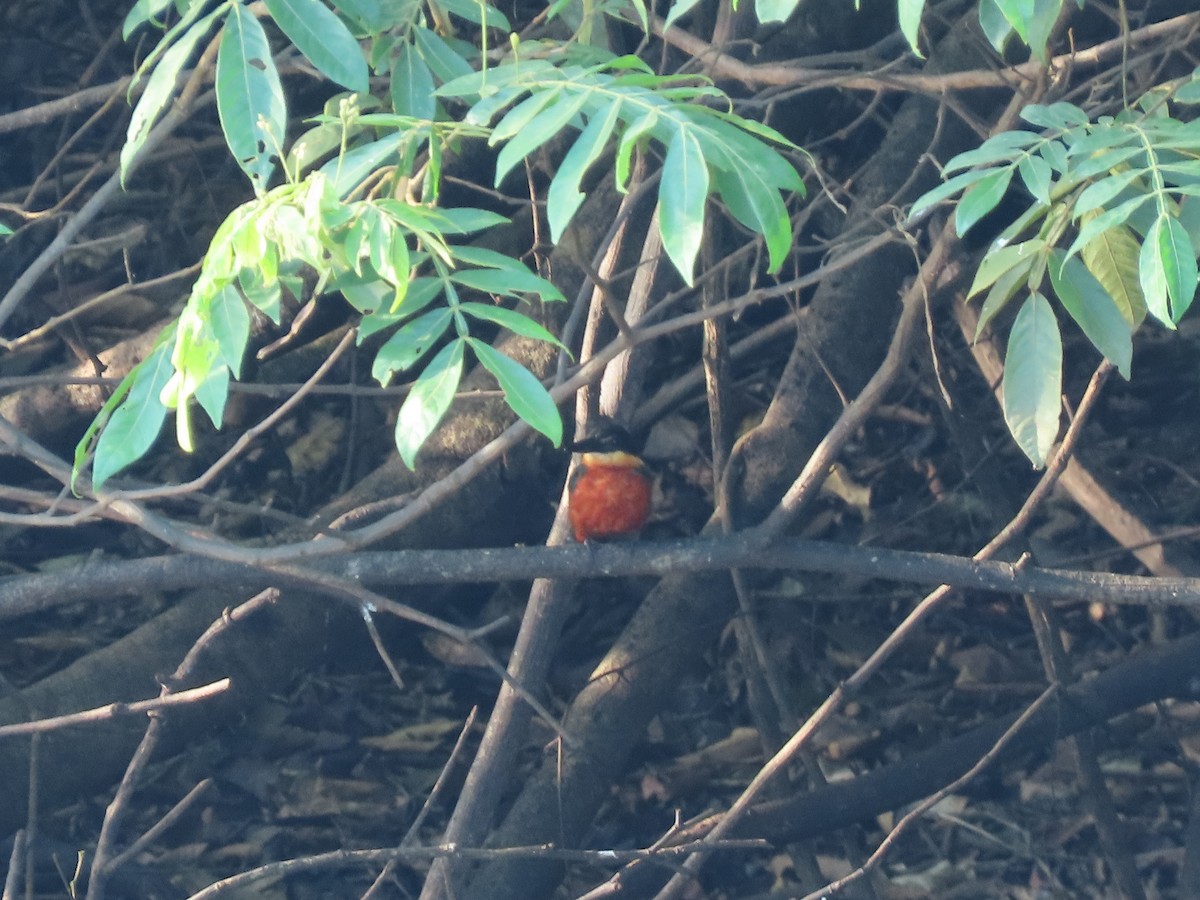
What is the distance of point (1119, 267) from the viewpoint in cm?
188

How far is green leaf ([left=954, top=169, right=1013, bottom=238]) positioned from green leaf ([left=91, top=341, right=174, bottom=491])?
1046mm

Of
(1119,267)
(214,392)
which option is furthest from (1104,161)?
(214,392)

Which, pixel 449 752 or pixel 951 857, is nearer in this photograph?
pixel 951 857

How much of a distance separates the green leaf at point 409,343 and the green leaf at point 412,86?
42cm

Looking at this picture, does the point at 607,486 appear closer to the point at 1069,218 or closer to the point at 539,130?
the point at 1069,218

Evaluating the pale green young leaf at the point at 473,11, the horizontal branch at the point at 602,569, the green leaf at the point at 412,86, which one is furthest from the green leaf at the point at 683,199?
the horizontal branch at the point at 602,569

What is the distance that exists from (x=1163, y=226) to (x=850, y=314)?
71.0 inches

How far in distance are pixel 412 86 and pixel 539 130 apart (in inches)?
26.1

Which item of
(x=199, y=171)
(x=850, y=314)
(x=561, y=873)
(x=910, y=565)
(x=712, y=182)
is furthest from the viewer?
(x=199, y=171)

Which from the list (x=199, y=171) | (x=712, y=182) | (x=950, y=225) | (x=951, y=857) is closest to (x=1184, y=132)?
(x=712, y=182)

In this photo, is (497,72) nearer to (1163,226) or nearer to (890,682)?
(1163,226)

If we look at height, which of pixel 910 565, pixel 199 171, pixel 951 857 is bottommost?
pixel 951 857

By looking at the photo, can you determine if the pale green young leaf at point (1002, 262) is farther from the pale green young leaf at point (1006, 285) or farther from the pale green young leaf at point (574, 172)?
the pale green young leaf at point (574, 172)

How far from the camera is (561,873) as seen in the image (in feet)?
9.79
